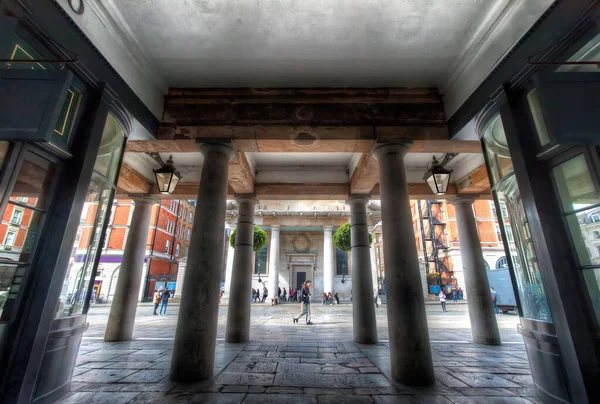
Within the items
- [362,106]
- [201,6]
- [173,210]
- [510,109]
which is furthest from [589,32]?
[173,210]

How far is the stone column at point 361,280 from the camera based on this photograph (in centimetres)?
638

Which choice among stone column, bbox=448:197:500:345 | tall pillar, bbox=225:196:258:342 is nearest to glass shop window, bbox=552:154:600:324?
stone column, bbox=448:197:500:345

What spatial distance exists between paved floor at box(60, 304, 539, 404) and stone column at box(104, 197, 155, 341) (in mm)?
430

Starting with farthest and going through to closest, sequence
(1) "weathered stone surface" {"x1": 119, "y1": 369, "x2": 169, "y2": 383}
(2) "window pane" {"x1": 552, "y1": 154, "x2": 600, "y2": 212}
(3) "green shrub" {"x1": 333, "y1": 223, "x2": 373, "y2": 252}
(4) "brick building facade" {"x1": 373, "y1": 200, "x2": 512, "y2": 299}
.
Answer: (4) "brick building facade" {"x1": 373, "y1": 200, "x2": 512, "y2": 299} < (3) "green shrub" {"x1": 333, "y1": 223, "x2": 373, "y2": 252} < (1) "weathered stone surface" {"x1": 119, "y1": 369, "x2": 169, "y2": 383} < (2) "window pane" {"x1": 552, "y1": 154, "x2": 600, "y2": 212}

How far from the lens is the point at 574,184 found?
2.67 meters

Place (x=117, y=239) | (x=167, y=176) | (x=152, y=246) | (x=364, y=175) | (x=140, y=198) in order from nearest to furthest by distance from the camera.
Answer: (x=167, y=176), (x=364, y=175), (x=140, y=198), (x=117, y=239), (x=152, y=246)

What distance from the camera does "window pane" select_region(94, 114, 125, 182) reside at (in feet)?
11.4

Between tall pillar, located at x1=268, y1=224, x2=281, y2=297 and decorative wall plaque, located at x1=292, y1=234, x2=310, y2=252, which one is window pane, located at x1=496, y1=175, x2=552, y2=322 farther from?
decorative wall plaque, located at x1=292, y1=234, x2=310, y2=252

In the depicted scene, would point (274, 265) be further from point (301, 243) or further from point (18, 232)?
point (18, 232)

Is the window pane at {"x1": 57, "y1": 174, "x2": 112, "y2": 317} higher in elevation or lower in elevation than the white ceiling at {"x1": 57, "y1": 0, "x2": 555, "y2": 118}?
lower

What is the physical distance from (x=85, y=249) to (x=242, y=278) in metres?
3.71

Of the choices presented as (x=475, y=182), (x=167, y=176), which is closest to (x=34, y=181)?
(x=167, y=176)

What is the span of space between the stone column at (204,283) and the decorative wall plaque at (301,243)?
20.5 meters

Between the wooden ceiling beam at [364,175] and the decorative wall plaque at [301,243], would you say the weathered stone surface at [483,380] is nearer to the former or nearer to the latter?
the wooden ceiling beam at [364,175]
